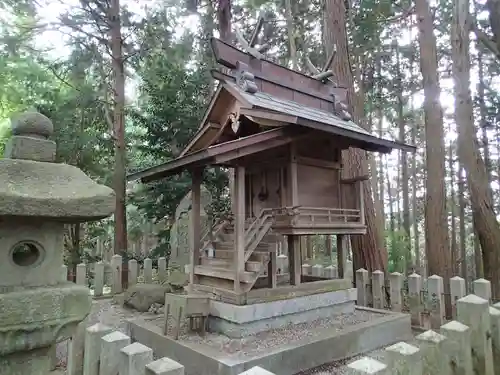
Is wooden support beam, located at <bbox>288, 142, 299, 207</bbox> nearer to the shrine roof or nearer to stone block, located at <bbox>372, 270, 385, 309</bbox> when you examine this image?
the shrine roof

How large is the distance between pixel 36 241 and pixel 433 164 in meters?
9.15

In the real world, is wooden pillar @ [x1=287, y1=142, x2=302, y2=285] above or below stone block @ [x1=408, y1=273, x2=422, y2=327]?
above

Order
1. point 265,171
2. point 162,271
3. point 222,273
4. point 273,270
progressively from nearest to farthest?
point 222,273, point 273,270, point 265,171, point 162,271

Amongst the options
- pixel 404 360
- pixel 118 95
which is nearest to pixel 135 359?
pixel 404 360

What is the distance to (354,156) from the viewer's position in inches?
391

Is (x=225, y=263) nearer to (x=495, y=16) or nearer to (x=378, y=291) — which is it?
(x=378, y=291)

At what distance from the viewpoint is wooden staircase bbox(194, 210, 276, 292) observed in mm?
5332

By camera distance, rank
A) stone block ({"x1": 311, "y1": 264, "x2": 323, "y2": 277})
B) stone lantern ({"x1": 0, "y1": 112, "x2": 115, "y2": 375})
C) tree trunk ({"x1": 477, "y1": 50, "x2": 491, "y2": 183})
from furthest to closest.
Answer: tree trunk ({"x1": 477, "y1": 50, "x2": 491, "y2": 183}) < stone block ({"x1": 311, "y1": 264, "x2": 323, "y2": 277}) < stone lantern ({"x1": 0, "y1": 112, "x2": 115, "y2": 375})

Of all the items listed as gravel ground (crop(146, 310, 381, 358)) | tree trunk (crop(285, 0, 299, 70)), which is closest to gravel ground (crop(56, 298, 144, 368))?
gravel ground (crop(146, 310, 381, 358))

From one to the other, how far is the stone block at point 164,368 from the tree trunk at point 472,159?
8.74 meters

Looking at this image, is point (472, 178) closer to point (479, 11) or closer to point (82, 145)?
point (479, 11)

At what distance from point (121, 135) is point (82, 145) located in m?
1.94

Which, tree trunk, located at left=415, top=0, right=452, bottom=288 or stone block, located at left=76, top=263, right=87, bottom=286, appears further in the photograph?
stone block, located at left=76, top=263, right=87, bottom=286

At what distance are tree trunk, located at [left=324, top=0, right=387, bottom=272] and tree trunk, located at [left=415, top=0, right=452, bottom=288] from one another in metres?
1.24
